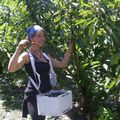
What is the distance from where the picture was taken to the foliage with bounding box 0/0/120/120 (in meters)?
4.17

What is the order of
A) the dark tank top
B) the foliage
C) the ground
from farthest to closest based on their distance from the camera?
the ground
the foliage
the dark tank top

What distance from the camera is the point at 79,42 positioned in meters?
4.52

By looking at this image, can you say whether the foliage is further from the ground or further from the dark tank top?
the ground

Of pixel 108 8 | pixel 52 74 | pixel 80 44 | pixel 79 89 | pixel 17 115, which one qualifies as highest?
pixel 108 8

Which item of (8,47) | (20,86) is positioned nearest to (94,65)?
(8,47)

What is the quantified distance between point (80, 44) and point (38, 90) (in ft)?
3.21

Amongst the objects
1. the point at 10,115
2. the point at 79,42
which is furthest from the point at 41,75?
the point at 10,115

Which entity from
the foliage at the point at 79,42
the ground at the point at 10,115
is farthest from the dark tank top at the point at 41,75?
the ground at the point at 10,115

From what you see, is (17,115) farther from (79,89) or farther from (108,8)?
(108,8)

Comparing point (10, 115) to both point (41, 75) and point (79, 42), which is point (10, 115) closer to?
point (79, 42)

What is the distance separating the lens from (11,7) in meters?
5.25

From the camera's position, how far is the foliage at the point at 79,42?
13.7 ft

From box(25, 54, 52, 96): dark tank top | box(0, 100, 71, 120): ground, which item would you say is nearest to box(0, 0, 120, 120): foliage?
box(25, 54, 52, 96): dark tank top

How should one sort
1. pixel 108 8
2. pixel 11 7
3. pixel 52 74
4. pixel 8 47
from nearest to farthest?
pixel 108 8, pixel 52 74, pixel 11 7, pixel 8 47
